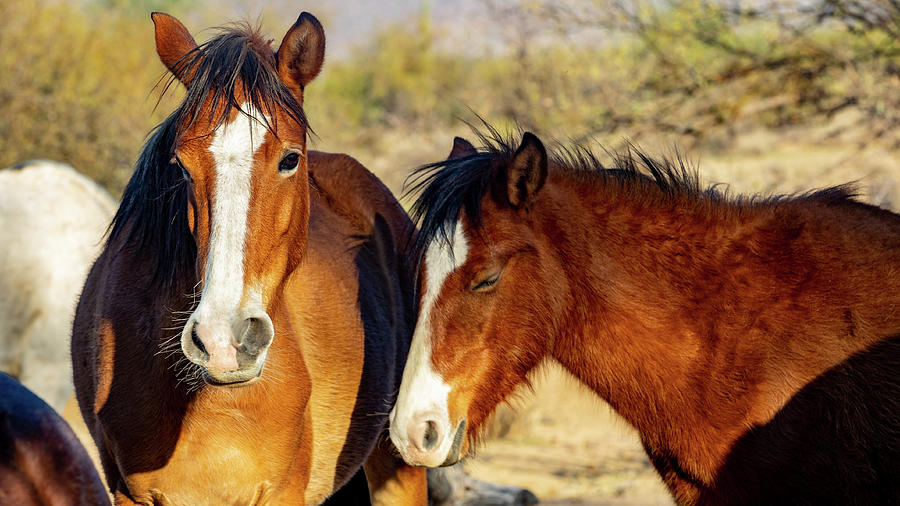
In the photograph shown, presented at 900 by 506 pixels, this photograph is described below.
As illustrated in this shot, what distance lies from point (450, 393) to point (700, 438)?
92cm

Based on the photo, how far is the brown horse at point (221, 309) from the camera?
9.20 ft

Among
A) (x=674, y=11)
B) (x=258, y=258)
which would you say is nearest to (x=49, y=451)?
(x=258, y=258)

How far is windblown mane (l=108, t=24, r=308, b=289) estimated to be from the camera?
2.99 meters

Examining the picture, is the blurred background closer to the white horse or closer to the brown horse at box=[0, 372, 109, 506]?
the white horse

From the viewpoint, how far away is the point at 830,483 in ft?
10.2

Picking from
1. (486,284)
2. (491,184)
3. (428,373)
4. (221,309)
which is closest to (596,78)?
(491,184)

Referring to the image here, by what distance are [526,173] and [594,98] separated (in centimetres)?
633

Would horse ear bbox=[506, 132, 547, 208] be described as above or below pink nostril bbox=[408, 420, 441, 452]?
above

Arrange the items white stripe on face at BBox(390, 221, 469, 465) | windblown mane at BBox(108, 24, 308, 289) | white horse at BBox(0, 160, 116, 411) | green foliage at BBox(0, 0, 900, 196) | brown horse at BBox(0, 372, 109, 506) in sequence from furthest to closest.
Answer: green foliage at BBox(0, 0, 900, 196) → white horse at BBox(0, 160, 116, 411) → white stripe on face at BBox(390, 221, 469, 465) → windblown mane at BBox(108, 24, 308, 289) → brown horse at BBox(0, 372, 109, 506)

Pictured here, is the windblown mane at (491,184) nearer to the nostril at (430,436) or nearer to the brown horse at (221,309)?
the brown horse at (221,309)

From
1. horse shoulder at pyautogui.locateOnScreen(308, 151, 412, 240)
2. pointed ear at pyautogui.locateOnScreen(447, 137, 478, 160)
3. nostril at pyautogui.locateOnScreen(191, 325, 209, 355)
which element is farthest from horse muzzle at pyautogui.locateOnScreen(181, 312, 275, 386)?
horse shoulder at pyautogui.locateOnScreen(308, 151, 412, 240)

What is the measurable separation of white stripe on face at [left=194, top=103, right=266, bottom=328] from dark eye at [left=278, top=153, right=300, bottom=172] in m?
0.12

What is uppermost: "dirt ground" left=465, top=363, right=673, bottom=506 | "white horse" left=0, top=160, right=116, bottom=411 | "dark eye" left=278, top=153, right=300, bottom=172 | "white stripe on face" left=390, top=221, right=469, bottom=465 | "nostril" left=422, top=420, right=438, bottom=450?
"dark eye" left=278, top=153, right=300, bottom=172

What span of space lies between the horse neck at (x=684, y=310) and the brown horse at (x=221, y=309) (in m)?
1.02
